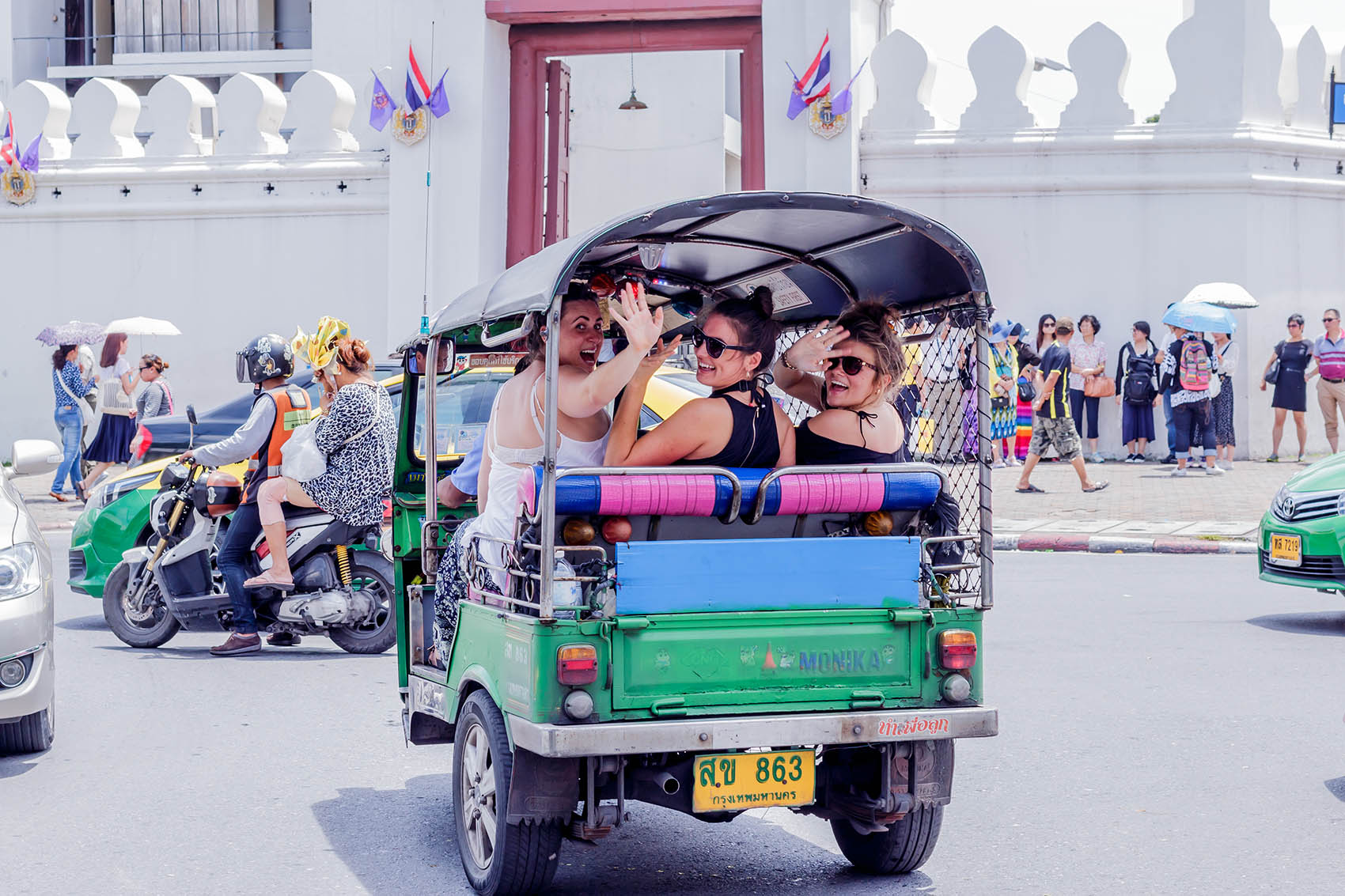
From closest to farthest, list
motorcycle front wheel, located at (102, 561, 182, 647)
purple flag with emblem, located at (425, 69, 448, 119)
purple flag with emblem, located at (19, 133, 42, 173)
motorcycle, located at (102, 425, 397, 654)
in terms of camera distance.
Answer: motorcycle, located at (102, 425, 397, 654), motorcycle front wheel, located at (102, 561, 182, 647), purple flag with emblem, located at (425, 69, 448, 119), purple flag with emblem, located at (19, 133, 42, 173)

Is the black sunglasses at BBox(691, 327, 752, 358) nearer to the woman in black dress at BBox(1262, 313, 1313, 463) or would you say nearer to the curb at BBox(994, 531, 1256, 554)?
the curb at BBox(994, 531, 1256, 554)

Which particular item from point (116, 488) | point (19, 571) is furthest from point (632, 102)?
point (19, 571)

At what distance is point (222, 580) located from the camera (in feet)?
28.7

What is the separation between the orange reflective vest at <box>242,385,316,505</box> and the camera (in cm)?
842

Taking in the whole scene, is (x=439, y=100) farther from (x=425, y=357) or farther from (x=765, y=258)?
(x=765, y=258)

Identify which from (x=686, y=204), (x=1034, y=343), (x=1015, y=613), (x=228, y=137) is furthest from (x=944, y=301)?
(x=228, y=137)

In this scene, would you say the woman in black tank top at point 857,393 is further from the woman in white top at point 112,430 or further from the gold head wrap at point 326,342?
the woman in white top at point 112,430

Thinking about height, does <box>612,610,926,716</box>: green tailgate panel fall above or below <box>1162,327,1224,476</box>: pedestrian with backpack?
below

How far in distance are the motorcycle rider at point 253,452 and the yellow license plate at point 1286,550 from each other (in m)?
5.40

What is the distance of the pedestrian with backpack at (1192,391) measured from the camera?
16.7 m

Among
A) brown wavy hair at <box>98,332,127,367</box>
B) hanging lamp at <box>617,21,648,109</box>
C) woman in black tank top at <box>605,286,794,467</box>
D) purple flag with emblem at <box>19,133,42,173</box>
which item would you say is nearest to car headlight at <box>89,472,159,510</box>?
woman in black tank top at <box>605,286,794,467</box>

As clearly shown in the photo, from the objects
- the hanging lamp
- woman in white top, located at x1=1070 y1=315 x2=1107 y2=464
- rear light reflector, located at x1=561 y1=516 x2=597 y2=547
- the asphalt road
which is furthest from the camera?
the hanging lamp

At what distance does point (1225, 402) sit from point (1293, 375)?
0.79m

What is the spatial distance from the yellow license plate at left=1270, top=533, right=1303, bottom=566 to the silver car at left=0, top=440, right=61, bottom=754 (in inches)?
251
